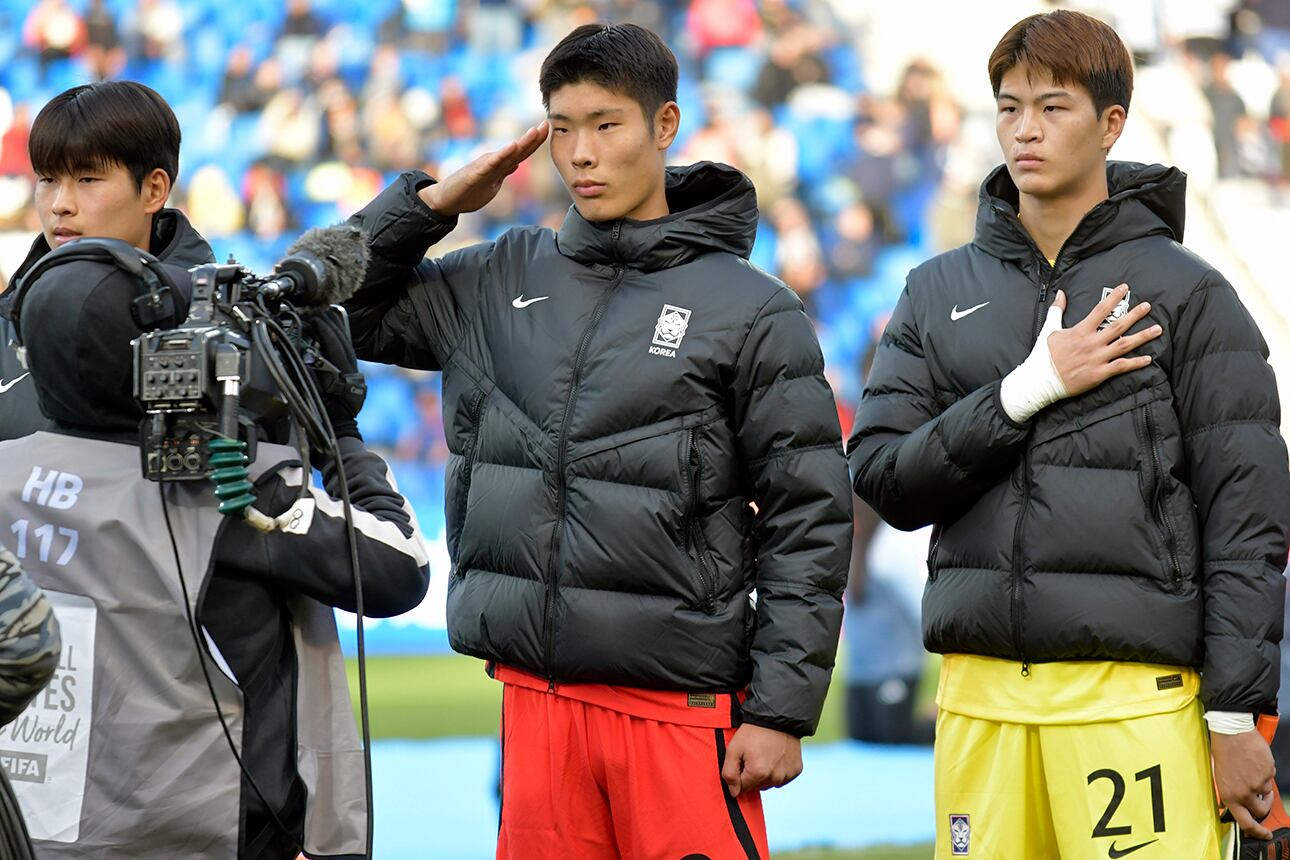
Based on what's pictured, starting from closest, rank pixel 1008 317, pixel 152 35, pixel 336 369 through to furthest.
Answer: pixel 336 369 → pixel 1008 317 → pixel 152 35

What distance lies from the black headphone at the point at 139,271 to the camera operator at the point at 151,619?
0.01m

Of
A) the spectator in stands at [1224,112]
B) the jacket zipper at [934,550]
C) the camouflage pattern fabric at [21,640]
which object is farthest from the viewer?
the spectator in stands at [1224,112]

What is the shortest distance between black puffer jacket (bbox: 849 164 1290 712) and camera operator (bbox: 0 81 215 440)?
1.18m

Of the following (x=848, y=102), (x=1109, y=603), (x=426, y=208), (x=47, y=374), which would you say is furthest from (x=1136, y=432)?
(x=848, y=102)

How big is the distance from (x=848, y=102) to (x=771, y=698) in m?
5.64

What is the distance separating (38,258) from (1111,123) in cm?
166

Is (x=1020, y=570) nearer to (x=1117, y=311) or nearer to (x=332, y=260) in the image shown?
(x=1117, y=311)

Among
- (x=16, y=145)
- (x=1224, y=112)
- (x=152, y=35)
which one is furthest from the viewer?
(x=152, y=35)

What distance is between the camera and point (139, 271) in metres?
1.85

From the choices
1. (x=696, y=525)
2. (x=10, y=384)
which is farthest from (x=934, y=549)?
(x=10, y=384)

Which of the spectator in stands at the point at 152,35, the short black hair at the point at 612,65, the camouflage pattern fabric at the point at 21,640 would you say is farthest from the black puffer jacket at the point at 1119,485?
the spectator in stands at the point at 152,35

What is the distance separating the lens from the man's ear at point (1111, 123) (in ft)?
8.07

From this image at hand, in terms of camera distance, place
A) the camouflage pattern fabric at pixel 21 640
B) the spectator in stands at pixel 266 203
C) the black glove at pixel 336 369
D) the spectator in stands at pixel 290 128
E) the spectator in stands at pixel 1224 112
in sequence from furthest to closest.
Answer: the spectator in stands at pixel 290 128
the spectator in stands at pixel 266 203
the spectator in stands at pixel 1224 112
the black glove at pixel 336 369
the camouflage pattern fabric at pixel 21 640

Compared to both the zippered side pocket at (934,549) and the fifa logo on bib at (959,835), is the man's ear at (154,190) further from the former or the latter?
the fifa logo on bib at (959,835)
